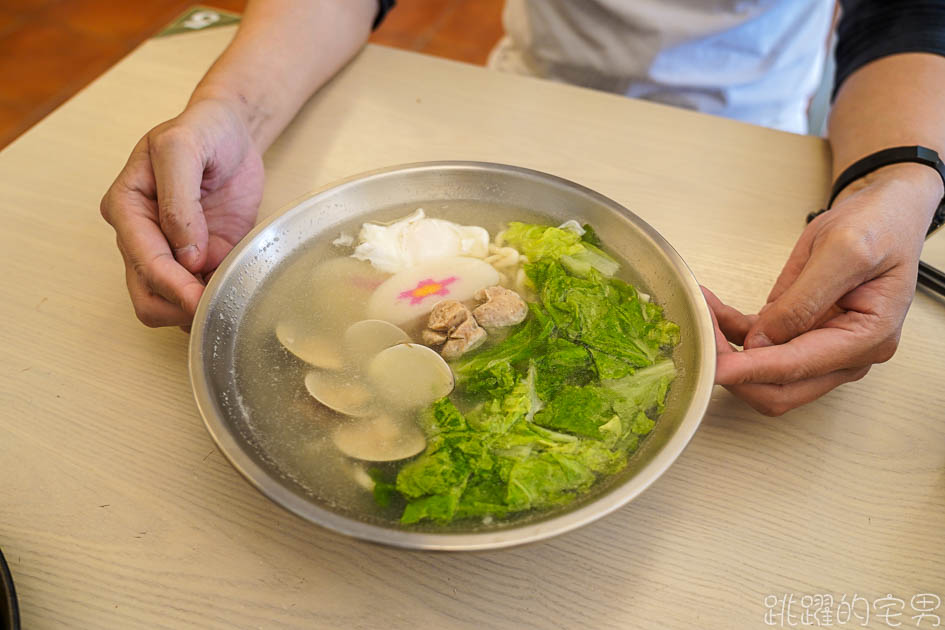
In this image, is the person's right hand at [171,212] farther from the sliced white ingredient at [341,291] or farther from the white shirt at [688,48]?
the white shirt at [688,48]

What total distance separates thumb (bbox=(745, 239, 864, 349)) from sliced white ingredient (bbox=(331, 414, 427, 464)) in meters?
0.59

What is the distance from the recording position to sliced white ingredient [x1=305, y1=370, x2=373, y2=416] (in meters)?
1.07

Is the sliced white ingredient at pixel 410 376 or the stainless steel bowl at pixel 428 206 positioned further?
the sliced white ingredient at pixel 410 376

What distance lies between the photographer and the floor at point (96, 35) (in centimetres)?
381

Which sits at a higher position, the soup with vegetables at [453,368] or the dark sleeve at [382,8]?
the dark sleeve at [382,8]

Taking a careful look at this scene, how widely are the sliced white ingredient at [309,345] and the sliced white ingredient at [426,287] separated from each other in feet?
0.36

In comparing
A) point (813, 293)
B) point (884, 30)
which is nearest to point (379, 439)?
point (813, 293)

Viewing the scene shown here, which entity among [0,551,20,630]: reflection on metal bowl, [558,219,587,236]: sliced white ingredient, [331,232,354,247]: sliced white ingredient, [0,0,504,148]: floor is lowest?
[0,0,504,148]: floor

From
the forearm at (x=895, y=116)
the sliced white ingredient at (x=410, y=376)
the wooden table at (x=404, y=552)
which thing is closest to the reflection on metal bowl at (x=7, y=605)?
the wooden table at (x=404, y=552)

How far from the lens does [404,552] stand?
0.92 m

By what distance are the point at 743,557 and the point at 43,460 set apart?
111cm

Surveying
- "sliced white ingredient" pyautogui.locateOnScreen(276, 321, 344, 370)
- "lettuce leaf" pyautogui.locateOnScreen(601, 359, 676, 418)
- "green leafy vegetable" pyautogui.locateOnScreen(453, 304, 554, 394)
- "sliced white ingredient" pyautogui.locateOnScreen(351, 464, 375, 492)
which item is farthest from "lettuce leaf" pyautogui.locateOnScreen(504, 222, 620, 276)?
"sliced white ingredient" pyautogui.locateOnScreen(351, 464, 375, 492)

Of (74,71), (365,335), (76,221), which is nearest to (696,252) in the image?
(365,335)

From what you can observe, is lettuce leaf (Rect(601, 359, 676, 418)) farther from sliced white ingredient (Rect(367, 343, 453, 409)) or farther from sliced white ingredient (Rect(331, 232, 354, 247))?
sliced white ingredient (Rect(331, 232, 354, 247))
